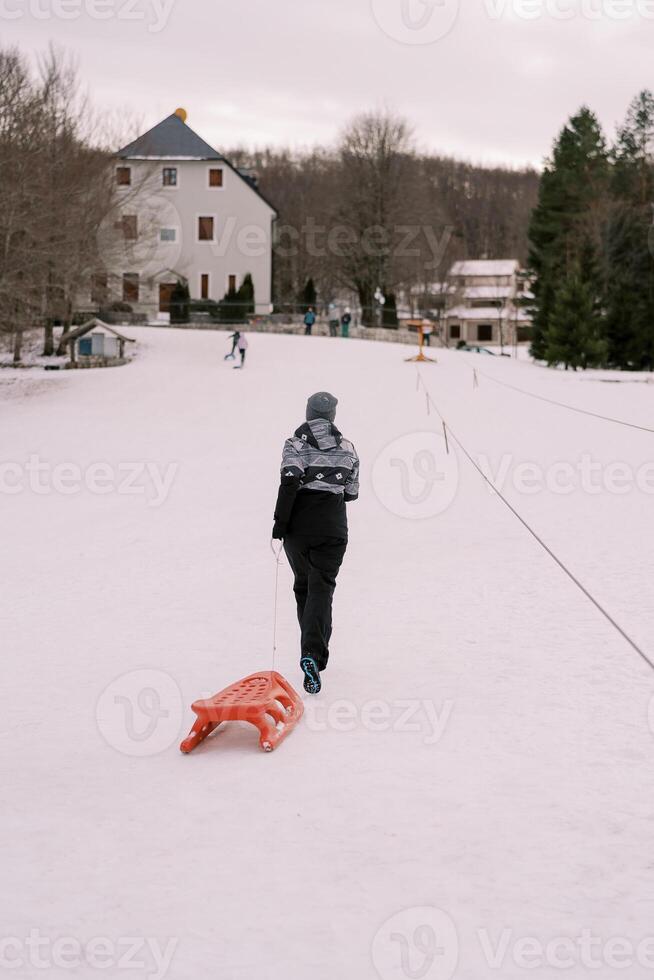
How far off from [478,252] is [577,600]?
5435 inches

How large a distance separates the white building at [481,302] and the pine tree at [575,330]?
174 ft

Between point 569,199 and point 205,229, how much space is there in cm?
2555

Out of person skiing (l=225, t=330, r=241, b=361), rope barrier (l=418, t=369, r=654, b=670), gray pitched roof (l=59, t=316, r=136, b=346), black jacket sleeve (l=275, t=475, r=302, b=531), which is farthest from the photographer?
gray pitched roof (l=59, t=316, r=136, b=346)

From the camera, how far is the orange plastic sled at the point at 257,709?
6.00 metres

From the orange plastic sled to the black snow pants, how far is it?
19.6 inches

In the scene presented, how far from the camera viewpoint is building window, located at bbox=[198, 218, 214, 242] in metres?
71.2

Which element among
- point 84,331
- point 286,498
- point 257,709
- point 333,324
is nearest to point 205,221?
point 333,324

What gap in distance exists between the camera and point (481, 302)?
11025 cm

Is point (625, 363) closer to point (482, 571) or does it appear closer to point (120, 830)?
point (482, 571)

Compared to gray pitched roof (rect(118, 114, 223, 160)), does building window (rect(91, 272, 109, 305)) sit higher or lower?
lower

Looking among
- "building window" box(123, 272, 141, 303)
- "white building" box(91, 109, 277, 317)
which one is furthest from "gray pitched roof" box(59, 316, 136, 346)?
"white building" box(91, 109, 277, 317)

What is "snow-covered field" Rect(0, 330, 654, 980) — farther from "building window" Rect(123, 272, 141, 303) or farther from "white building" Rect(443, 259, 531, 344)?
"white building" Rect(443, 259, 531, 344)

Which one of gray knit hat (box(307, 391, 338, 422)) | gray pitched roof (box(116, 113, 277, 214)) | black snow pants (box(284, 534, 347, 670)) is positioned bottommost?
black snow pants (box(284, 534, 347, 670))

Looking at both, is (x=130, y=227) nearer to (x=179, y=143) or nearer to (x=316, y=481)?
(x=179, y=143)
